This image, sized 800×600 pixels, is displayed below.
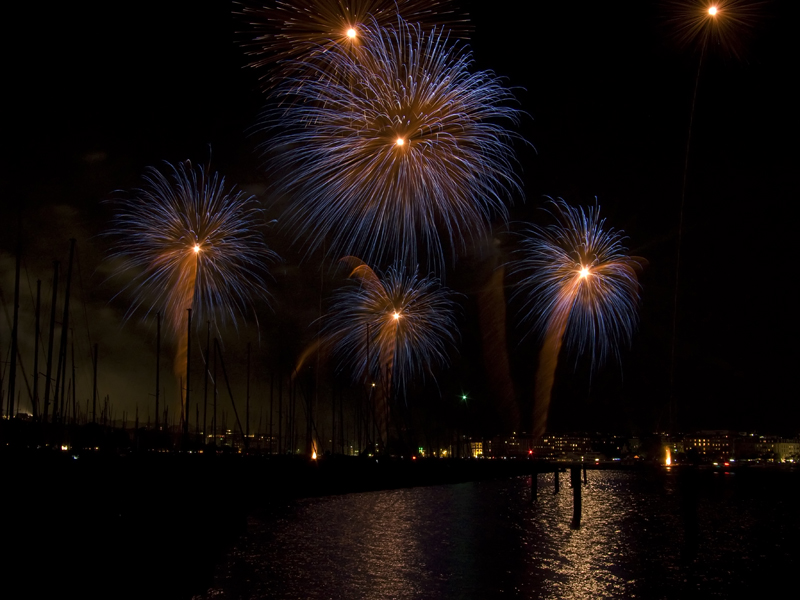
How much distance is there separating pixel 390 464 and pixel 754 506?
25.4 meters

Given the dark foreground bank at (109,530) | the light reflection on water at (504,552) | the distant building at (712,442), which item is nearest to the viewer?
the dark foreground bank at (109,530)

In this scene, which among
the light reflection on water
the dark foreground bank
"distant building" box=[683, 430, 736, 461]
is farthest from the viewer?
"distant building" box=[683, 430, 736, 461]

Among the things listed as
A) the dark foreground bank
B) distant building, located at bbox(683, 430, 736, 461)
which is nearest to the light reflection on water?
the dark foreground bank

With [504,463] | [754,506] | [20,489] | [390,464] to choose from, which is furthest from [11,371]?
[504,463]

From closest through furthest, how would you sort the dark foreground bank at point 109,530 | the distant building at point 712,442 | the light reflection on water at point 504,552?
the dark foreground bank at point 109,530, the light reflection on water at point 504,552, the distant building at point 712,442

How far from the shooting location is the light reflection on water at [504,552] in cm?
1580

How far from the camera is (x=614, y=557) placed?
20312 millimetres

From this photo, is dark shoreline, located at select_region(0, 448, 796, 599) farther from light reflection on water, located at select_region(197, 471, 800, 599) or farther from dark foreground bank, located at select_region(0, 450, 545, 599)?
light reflection on water, located at select_region(197, 471, 800, 599)

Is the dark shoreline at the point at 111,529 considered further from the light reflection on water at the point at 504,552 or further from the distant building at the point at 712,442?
the distant building at the point at 712,442

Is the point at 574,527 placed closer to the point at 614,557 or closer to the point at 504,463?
the point at 614,557

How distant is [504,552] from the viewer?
2119cm

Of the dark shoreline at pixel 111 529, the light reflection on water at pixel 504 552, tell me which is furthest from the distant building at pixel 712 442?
the dark shoreline at pixel 111 529

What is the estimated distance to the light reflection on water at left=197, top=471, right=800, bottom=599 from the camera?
1580cm

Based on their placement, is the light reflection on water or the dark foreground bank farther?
the light reflection on water
